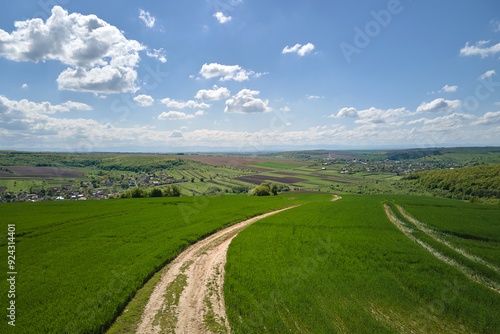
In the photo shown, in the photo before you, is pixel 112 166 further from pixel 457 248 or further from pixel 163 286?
pixel 457 248

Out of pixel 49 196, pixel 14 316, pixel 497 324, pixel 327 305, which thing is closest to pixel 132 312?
pixel 14 316

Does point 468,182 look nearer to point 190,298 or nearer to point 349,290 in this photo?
point 349,290

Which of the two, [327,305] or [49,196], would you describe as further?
[49,196]

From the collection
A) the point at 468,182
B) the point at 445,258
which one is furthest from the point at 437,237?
the point at 468,182

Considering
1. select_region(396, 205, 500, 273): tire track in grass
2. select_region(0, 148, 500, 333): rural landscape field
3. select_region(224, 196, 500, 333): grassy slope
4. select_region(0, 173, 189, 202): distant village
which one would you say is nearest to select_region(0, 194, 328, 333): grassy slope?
select_region(0, 148, 500, 333): rural landscape field

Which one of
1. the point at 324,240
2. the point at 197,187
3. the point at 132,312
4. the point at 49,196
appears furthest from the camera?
the point at 197,187

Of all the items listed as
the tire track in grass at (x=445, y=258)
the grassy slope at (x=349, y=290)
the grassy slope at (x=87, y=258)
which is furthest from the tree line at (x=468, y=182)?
the grassy slope at (x=87, y=258)

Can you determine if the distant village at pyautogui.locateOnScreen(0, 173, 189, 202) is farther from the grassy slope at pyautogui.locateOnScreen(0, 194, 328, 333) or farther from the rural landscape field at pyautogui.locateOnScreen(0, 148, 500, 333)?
the rural landscape field at pyautogui.locateOnScreen(0, 148, 500, 333)
